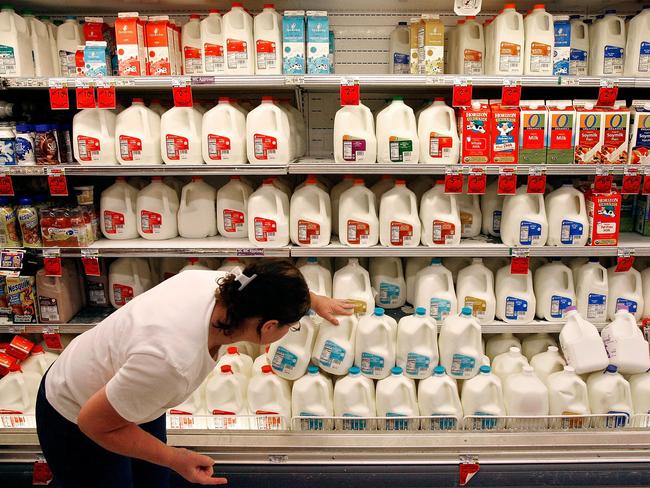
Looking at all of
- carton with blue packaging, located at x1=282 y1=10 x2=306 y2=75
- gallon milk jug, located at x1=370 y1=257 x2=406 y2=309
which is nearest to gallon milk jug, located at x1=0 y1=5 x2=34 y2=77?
carton with blue packaging, located at x1=282 y1=10 x2=306 y2=75

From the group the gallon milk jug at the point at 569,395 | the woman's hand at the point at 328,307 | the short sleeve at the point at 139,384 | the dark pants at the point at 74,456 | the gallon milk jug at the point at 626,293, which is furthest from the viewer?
the gallon milk jug at the point at 626,293

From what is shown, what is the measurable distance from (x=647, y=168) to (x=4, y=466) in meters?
3.25

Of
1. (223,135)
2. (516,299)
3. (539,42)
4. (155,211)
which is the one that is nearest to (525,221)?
(516,299)

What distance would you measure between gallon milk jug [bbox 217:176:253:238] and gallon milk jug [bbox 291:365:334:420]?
0.86 metres

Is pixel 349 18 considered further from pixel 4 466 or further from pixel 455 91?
pixel 4 466

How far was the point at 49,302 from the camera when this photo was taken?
2920 millimetres

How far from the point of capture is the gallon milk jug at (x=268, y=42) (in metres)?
2.67

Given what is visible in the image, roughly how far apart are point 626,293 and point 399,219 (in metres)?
1.25

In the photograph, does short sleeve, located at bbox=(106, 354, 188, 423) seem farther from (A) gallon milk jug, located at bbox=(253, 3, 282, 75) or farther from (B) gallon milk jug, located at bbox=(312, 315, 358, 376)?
(A) gallon milk jug, located at bbox=(253, 3, 282, 75)

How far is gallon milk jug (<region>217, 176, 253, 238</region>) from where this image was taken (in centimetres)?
294

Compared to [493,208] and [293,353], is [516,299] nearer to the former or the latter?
[493,208]

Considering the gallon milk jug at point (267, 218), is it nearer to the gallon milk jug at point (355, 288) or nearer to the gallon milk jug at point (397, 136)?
the gallon milk jug at point (355, 288)

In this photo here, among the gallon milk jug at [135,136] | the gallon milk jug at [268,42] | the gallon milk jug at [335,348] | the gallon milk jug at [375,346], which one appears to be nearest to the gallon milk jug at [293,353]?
the gallon milk jug at [335,348]

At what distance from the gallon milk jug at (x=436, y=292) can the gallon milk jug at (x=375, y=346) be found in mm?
299
